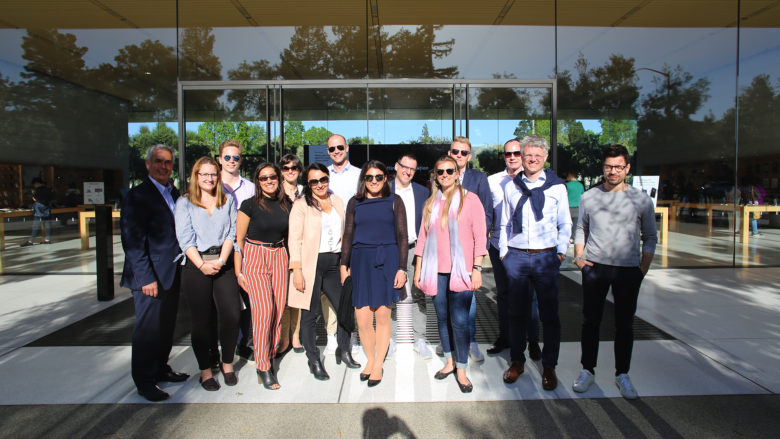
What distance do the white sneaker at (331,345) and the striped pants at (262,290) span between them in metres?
0.71

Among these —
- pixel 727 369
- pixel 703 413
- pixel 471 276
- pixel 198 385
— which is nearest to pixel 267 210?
pixel 198 385

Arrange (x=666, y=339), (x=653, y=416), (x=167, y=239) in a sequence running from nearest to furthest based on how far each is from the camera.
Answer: (x=653, y=416) < (x=167, y=239) < (x=666, y=339)

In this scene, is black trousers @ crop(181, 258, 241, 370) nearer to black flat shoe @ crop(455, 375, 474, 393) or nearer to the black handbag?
the black handbag

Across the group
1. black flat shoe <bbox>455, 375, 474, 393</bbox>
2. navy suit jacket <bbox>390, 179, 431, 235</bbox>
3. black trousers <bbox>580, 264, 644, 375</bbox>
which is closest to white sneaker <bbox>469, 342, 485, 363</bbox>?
black flat shoe <bbox>455, 375, 474, 393</bbox>

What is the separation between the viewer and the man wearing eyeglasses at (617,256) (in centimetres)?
321

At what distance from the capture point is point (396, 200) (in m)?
3.55

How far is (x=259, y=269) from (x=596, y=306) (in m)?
2.74

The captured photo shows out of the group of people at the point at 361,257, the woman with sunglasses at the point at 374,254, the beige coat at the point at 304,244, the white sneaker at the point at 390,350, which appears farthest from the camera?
the white sneaker at the point at 390,350

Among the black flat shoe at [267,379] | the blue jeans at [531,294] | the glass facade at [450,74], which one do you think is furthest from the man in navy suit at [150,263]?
the glass facade at [450,74]

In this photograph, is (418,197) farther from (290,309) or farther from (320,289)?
(290,309)

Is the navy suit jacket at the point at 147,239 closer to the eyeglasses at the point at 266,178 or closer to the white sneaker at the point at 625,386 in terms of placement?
the eyeglasses at the point at 266,178

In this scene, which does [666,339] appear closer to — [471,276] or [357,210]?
[471,276]

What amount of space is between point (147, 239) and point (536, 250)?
308 centimetres

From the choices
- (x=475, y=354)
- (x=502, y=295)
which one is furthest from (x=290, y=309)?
(x=502, y=295)
